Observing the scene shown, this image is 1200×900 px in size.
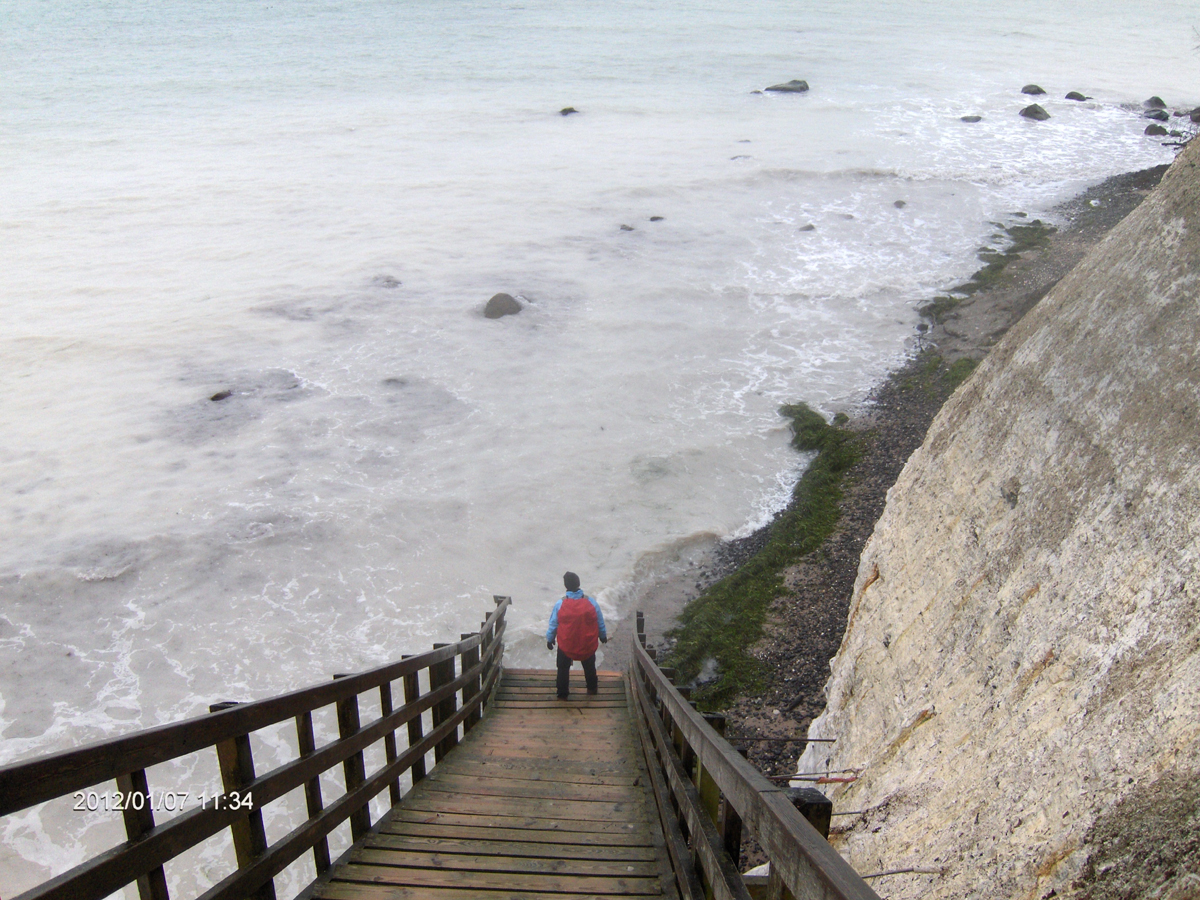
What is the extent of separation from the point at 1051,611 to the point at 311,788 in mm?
4085

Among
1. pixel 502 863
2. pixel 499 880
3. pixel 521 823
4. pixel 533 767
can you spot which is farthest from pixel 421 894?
pixel 533 767

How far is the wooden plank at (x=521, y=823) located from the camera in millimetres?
4766

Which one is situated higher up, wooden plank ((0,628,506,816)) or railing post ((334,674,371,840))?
wooden plank ((0,628,506,816))

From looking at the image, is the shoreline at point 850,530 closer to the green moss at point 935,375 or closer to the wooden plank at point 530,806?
the green moss at point 935,375

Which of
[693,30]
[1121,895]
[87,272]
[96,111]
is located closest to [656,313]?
[87,272]

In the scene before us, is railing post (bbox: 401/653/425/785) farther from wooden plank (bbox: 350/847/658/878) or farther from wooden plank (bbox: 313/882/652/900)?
wooden plank (bbox: 313/882/652/900)

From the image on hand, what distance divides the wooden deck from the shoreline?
3.37ft

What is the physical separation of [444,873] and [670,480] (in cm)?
1613

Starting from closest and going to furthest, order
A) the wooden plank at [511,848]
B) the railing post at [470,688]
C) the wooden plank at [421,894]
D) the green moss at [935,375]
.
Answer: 1. the wooden plank at [421,894]
2. the wooden plank at [511,848]
3. the railing post at [470,688]
4. the green moss at [935,375]

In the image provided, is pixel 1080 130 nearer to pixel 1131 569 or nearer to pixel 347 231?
pixel 347 231

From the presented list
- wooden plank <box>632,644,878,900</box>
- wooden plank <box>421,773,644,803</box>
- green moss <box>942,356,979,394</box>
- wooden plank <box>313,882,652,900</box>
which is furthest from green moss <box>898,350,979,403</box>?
wooden plank <box>632,644,878,900</box>

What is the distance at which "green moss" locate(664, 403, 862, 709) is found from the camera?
1295 cm

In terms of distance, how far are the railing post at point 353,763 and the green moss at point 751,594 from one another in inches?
332

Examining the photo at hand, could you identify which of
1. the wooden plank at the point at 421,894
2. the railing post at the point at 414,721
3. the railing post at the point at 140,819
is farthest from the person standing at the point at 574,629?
the railing post at the point at 140,819
